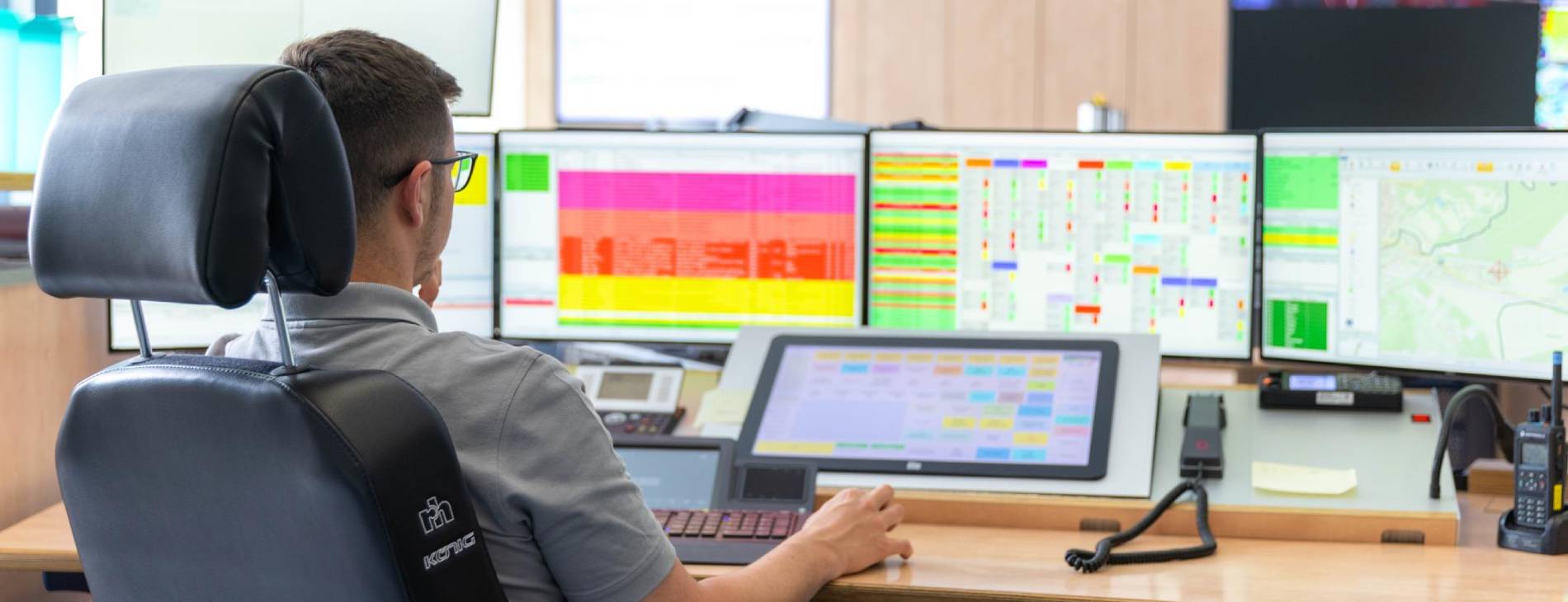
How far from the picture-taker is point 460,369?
1.10m

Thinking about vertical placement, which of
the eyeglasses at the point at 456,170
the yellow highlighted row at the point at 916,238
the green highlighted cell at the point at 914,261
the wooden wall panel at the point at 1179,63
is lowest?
the green highlighted cell at the point at 914,261

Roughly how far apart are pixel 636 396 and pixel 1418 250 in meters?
1.15

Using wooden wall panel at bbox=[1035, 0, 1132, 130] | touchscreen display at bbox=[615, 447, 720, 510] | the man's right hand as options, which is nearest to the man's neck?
the man's right hand

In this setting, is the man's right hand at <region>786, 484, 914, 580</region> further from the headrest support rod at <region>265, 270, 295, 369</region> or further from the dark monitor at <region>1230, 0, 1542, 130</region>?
the dark monitor at <region>1230, 0, 1542, 130</region>

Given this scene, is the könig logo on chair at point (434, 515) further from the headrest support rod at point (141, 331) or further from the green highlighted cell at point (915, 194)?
the green highlighted cell at point (915, 194)

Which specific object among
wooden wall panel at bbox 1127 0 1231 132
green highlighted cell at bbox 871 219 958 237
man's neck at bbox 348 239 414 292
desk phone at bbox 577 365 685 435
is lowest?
desk phone at bbox 577 365 685 435

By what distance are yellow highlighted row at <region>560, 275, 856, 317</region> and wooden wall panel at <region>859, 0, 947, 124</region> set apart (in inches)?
115

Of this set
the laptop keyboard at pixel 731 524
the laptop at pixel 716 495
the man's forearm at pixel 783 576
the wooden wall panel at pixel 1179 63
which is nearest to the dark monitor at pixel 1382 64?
the wooden wall panel at pixel 1179 63

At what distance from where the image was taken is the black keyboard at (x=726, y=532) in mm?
1619

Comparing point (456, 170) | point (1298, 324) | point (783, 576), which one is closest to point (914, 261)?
point (1298, 324)

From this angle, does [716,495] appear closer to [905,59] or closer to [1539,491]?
[1539,491]

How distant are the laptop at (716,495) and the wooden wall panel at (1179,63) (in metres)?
3.38

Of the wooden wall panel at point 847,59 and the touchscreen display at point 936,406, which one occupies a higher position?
the wooden wall panel at point 847,59

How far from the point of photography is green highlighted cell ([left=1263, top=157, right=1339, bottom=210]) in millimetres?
2029
